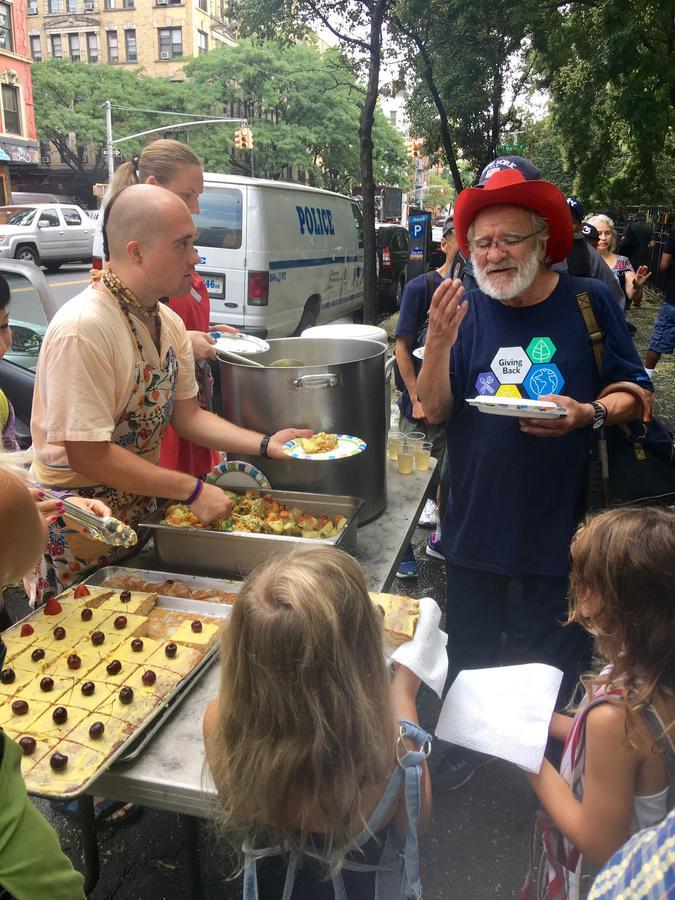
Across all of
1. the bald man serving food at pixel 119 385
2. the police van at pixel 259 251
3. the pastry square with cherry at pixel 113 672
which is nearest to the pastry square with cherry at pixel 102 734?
the pastry square with cherry at pixel 113 672

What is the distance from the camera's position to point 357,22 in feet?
40.0

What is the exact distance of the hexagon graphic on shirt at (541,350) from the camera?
2.26m

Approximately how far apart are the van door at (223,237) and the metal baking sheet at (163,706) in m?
6.57

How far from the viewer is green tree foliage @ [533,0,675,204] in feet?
26.4

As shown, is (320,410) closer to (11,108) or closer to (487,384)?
(487,384)

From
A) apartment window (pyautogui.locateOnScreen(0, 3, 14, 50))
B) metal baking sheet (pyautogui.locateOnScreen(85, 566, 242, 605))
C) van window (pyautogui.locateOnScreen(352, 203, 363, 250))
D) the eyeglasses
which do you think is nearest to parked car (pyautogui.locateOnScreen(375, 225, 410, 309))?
van window (pyautogui.locateOnScreen(352, 203, 363, 250))

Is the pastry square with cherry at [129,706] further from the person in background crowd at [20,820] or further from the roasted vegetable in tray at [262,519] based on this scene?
the roasted vegetable in tray at [262,519]

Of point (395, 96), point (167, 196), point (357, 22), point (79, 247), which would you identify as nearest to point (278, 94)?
point (79, 247)

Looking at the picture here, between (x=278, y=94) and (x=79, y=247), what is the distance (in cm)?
2055

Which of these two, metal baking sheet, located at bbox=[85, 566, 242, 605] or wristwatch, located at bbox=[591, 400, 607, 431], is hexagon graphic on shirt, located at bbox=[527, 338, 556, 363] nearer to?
wristwatch, located at bbox=[591, 400, 607, 431]

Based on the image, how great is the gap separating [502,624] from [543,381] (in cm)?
97

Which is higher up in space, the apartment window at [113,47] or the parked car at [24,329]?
the apartment window at [113,47]

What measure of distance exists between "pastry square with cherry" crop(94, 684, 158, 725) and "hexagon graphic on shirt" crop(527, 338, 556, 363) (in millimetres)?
1608

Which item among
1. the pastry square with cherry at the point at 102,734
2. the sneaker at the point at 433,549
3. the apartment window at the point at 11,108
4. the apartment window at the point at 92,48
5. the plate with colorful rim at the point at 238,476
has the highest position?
the apartment window at the point at 92,48
